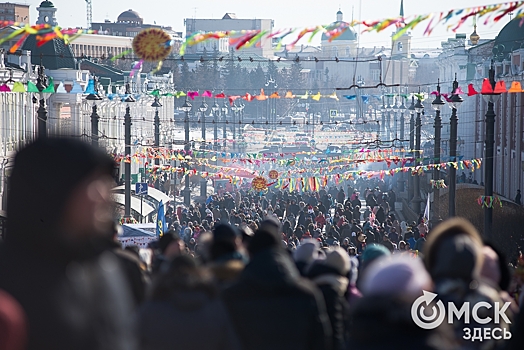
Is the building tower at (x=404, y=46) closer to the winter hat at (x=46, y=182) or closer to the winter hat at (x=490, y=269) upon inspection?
the winter hat at (x=490, y=269)

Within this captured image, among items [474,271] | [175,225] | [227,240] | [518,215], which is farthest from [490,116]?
[474,271]

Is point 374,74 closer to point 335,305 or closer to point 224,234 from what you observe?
point 224,234

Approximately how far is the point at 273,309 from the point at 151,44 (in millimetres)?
15403

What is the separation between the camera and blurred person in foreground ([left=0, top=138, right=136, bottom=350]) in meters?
3.55

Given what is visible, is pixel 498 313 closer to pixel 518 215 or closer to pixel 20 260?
pixel 20 260

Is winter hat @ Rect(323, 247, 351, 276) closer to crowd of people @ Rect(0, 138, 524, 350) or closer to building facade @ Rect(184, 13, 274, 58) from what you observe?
crowd of people @ Rect(0, 138, 524, 350)

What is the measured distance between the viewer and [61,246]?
361 centimetres

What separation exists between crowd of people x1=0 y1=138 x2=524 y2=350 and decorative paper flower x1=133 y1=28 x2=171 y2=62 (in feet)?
39.6

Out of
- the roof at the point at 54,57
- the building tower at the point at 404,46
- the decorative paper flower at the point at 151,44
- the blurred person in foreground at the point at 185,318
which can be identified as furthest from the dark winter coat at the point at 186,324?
the building tower at the point at 404,46

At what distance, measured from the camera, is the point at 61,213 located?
3582 mm

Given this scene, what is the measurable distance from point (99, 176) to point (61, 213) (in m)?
0.20

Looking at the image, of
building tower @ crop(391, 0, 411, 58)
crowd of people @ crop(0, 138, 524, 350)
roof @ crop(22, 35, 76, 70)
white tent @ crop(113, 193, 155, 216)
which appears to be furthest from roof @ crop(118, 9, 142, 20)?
crowd of people @ crop(0, 138, 524, 350)

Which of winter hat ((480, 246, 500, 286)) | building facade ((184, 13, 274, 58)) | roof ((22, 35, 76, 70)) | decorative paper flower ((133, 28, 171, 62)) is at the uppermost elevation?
building facade ((184, 13, 274, 58))

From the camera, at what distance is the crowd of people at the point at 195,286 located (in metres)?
3.57
